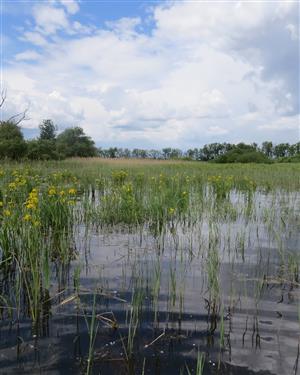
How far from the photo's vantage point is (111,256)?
6.62m

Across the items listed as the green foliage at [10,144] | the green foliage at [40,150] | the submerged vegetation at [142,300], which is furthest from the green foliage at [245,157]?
the submerged vegetation at [142,300]

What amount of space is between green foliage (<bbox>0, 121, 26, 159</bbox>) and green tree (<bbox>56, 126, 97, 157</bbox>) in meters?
36.2

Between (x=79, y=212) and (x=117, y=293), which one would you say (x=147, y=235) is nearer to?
(x=79, y=212)

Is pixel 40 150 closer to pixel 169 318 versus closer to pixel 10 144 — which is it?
pixel 10 144

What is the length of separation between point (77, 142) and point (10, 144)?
143 feet

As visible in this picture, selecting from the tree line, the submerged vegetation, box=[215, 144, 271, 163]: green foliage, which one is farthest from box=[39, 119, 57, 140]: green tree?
the submerged vegetation

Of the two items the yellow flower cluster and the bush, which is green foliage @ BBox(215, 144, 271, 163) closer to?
the bush

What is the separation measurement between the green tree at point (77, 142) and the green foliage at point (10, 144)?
119ft

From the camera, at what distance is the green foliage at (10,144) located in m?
32.5

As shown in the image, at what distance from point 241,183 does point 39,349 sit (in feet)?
50.6

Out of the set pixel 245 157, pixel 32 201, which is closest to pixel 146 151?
pixel 245 157

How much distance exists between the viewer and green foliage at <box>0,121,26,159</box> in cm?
3253

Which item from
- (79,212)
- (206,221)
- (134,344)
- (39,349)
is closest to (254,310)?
(134,344)

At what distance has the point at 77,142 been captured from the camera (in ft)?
249
